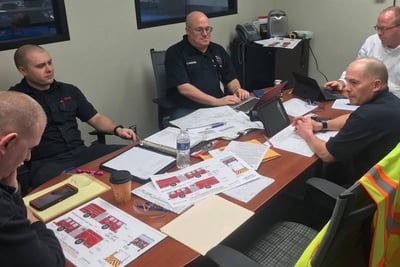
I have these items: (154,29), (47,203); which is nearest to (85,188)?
(47,203)

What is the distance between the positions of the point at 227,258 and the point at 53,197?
731 millimetres

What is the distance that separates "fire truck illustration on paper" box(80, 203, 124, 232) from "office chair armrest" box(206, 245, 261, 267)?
13.5 inches

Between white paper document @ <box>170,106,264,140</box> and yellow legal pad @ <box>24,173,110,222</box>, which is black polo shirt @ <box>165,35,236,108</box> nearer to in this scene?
white paper document @ <box>170,106,264,140</box>

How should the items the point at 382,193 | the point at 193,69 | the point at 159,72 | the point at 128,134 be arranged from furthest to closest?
the point at 159,72 → the point at 193,69 → the point at 128,134 → the point at 382,193

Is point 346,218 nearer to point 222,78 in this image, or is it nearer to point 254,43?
point 222,78

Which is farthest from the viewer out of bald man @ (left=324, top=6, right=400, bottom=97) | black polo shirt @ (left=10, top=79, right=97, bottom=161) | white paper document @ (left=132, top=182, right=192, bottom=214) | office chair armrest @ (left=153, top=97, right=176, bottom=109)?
office chair armrest @ (left=153, top=97, right=176, bottom=109)

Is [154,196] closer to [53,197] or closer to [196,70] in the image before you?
[53,197]

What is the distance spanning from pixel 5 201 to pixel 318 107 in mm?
1982

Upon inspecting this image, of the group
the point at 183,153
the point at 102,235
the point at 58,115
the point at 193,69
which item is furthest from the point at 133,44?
the point at 102,235

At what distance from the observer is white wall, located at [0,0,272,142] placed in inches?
105

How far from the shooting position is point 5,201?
0.93 metres

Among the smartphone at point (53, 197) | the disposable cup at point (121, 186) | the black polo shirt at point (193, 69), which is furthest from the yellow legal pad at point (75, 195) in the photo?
the black polo shirt at point (193, 69)

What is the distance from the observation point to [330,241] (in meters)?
0.95

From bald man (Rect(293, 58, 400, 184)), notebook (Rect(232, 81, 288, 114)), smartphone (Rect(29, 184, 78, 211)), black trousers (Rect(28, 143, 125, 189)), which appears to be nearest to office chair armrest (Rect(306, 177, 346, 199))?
bald man (Rect(293, 58, 400, 184))
